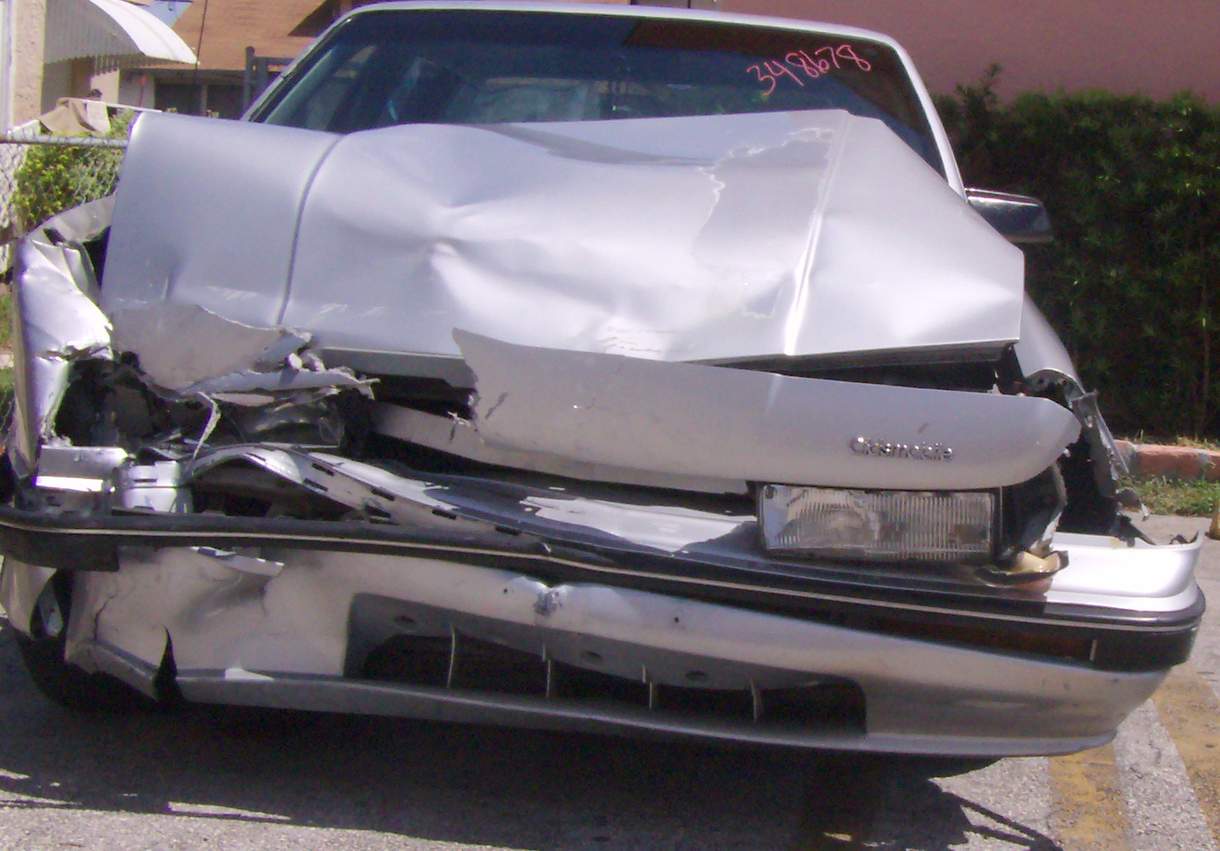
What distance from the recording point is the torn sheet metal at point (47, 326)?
2.75m

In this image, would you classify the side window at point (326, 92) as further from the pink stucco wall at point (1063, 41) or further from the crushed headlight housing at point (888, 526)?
the pink stucco wall at point (1063, 41)

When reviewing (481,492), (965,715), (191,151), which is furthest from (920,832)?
(191,151)

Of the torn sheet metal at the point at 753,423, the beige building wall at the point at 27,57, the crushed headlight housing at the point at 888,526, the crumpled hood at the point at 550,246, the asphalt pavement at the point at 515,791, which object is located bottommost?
the asphalt pavement at the point at 515,791

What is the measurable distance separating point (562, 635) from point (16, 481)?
3.68ft

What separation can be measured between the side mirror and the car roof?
671 mm

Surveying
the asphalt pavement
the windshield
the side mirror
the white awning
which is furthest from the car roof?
the white awning

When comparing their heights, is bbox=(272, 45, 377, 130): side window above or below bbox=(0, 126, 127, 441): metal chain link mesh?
above

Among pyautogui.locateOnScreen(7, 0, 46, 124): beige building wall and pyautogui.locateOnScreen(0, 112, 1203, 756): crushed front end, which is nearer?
pyautogui.locateOnScreen(0, 112, 1203, 756): crushed front end

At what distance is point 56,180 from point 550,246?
6.21 meters

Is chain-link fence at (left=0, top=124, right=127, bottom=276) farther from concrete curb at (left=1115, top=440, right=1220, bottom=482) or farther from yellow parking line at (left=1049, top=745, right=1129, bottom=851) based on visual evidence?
yellow parking line at (left=1049, top=745, right=1129, bottom=851)

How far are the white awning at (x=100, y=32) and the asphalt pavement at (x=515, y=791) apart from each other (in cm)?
953

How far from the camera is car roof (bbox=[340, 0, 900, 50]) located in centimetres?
435

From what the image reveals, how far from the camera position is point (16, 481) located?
2.76m

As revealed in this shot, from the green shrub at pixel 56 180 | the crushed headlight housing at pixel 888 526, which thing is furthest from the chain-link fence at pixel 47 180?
the crushed headlight housing at pixel 888 526
